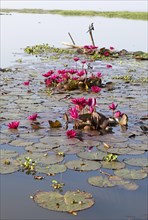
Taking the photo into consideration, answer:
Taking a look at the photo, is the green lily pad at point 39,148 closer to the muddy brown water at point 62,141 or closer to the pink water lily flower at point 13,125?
the muddy brown water at point 62,141

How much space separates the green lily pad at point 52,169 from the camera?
347 cm

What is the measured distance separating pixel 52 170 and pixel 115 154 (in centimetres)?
74

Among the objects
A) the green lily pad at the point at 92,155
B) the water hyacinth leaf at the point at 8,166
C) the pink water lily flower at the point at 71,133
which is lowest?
the green lily pad at the point at 92,155

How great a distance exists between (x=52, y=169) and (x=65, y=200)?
1.97 feet

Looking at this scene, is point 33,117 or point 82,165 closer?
point 82,165

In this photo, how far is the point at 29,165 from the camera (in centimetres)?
356

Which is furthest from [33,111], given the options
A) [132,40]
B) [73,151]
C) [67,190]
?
[132,40]

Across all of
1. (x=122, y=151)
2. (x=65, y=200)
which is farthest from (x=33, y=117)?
(x=65, y=200)

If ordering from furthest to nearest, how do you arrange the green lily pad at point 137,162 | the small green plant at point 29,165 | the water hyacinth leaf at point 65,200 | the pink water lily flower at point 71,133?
the pink water lily flower at point 71,133 → the green lily pad at point 137,162 → the small green plant at point 29,165 → the water hyacinth leaf at point 65,200

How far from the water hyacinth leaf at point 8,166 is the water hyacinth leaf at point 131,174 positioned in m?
0.91

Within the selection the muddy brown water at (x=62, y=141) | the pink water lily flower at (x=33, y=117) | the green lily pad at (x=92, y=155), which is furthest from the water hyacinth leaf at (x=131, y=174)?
the pink water lily flower at (x=33, y=117)

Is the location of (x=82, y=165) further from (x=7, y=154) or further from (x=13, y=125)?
(x=13, y=125)

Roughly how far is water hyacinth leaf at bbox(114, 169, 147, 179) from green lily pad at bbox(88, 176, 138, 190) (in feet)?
0.25

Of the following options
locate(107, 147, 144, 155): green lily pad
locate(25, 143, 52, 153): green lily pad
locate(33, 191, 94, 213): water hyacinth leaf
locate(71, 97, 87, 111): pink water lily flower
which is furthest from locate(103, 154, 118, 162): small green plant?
locate(71, 97, 87, 111): pink water lily flower
